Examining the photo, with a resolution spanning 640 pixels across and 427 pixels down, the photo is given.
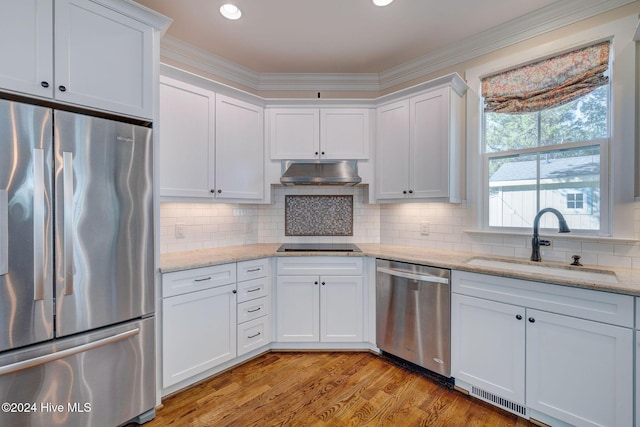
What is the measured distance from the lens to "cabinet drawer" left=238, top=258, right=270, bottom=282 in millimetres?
2389

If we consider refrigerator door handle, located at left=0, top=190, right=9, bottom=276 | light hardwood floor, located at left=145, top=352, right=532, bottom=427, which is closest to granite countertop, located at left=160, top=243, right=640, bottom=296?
refrigerator door handle, located at left=0, top=190, right=9, bottom=276

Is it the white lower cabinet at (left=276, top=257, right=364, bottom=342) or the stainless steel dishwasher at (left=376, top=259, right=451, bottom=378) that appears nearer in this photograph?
the stainless steel dishwasher at (left=376, top=259, right=451, bottom=378)

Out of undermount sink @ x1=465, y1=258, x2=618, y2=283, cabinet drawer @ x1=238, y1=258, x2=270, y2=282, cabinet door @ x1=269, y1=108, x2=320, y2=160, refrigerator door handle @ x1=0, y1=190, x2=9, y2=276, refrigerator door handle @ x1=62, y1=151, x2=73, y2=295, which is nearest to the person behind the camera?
refrigerator door handle @ x1=0, y1=190, x2=9, y2=276

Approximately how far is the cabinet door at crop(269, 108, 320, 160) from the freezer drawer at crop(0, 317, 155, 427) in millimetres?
1844

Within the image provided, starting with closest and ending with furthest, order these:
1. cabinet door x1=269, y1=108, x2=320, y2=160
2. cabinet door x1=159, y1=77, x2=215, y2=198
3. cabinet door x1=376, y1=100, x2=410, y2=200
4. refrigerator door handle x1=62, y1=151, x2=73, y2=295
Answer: refrigerator door handle x1=62, y1=151, x2=73, y2=295 < cabinet door x1=159, y1=77, x2=215, y2=198 < cabinet door x1=376, y1=100, x2=410, y2=200 < cabinet door x1=269, y1=108, x2=320, y2=160

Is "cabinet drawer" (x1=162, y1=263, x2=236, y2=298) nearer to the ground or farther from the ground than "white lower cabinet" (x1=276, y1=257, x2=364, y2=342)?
farther from the ground

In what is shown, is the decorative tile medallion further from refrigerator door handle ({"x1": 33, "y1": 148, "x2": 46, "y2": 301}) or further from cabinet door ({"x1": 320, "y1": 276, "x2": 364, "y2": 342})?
refrigerator door handle ({"x1": 33, "y1": 148, "x2": 46, "y2": 301})

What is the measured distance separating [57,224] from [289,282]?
5.51 ft

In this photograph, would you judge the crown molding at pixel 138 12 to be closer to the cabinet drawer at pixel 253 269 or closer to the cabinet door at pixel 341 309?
the cabinet drawer at pixel 253 269

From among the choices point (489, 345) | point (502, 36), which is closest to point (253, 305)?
point (489, 345)

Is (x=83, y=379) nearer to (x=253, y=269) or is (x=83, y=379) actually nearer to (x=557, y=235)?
(x=253, y=269)

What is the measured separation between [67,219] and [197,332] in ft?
3.73

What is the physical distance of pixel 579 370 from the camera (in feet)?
5.24

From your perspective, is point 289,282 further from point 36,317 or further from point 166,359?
point 36,317
